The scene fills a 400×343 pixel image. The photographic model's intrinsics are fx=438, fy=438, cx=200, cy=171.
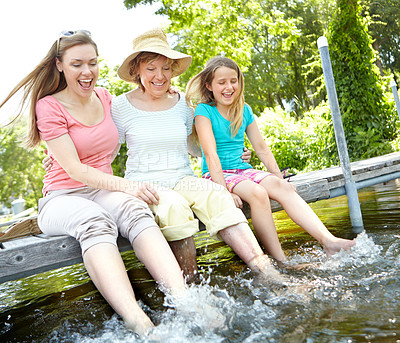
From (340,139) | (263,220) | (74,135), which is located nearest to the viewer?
(74,135)

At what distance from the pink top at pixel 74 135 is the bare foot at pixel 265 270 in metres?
1.11

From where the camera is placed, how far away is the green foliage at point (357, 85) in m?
7.91

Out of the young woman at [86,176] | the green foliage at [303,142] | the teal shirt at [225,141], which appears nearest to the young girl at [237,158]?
the teal shirt at [225,141]

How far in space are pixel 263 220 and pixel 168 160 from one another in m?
0.75

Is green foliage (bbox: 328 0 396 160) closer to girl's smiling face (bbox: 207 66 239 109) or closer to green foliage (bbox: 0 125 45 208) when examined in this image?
girl's smiling face (bbox: 207 66 239 109)

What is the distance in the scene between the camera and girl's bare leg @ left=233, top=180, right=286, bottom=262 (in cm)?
281

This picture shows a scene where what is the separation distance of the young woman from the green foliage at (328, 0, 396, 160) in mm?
6106

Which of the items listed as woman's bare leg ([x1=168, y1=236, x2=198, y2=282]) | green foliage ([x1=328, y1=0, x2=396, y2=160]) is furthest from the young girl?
green foliage ([x1=328, y1=0, x2=396, y2=160])

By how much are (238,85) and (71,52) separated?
128cm

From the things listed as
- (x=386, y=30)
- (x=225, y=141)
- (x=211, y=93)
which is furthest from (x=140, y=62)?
(x=386, y=30)

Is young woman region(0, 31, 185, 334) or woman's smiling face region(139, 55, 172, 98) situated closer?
young woman region(0, 31, 185, 334)

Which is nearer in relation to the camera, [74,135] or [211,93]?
[74,135]

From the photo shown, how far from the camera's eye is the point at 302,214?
9.57 feet

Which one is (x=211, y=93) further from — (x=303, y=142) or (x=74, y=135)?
(x=303, y=142)
